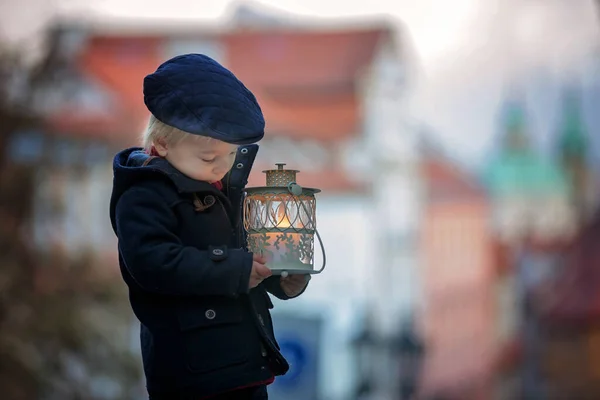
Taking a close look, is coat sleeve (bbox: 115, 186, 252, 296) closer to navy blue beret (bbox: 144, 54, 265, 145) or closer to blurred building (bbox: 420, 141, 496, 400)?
navy blue beret (bbox: 144, 54, 265, 145)

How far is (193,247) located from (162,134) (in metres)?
0.16

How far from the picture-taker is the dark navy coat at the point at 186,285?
1.72m

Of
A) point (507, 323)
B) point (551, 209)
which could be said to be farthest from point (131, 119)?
point (551, 209)

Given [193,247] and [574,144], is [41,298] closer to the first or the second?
[193,247]

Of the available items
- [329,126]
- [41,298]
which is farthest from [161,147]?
[329,126]

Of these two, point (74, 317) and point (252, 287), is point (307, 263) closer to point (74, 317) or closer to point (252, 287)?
point (252, 287)

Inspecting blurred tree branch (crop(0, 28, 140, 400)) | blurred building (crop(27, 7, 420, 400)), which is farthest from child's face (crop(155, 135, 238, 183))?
blurred building (crop(27, 7, 420, 400))

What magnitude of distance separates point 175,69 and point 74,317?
1251 cm

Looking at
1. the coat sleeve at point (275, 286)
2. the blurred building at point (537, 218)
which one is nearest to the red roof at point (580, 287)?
the blurred building at point (537, 218)

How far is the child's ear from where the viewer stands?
1.79 metres

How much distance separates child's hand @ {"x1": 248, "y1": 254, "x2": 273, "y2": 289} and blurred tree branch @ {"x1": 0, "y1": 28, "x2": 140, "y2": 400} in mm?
11614

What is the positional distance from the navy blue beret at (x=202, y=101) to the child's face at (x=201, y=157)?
4 centimetres

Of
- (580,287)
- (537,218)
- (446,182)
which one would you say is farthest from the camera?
(537,218)

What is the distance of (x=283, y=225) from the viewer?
1734mm
